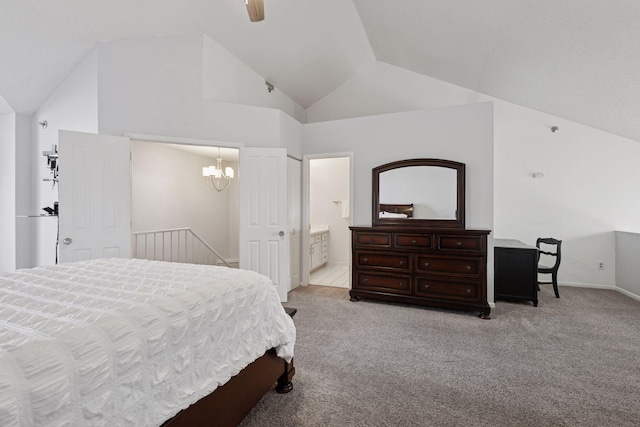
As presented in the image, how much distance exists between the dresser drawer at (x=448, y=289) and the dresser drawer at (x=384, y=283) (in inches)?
6.1

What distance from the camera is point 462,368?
7.67 feet

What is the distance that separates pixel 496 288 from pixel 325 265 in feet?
11.9

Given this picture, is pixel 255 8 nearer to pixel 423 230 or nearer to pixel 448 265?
pixel 423 230

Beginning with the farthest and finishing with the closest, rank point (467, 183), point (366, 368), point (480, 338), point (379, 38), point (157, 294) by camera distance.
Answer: point (379, 38) < point (467, 183) < point (480, 338) < point (366, 368) < point (157, 294)

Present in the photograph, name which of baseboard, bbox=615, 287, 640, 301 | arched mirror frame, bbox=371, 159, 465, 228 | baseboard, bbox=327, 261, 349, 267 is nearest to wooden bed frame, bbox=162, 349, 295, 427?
arched mirror frame, bbox=371, 159, 465, 228

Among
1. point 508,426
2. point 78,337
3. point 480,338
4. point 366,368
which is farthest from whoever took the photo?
point 480,338

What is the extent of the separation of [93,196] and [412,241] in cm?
390

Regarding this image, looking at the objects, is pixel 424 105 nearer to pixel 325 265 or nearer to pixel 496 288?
pixel 496 288

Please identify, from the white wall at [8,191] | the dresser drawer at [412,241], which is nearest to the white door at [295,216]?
the dresser drawer at [412,241]

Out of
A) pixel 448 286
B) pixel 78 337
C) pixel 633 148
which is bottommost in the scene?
pixel 448 286

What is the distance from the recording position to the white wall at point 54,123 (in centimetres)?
355

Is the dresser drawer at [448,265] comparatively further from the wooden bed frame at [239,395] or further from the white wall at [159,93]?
the white wall at [159,93]

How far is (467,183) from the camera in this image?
3.95 m

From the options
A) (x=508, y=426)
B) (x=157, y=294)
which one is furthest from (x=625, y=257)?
(x=157, y=294)
